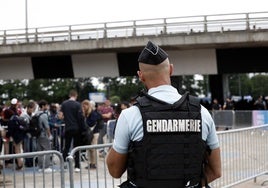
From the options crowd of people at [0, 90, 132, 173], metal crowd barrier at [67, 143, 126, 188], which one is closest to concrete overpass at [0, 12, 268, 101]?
crowd of people at [0, 90, 132, 173]

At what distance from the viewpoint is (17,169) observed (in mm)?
5000

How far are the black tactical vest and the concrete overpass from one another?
23998 mm

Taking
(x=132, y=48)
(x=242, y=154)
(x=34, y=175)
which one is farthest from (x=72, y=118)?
(x=132, y=48)

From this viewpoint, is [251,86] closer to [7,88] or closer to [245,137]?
[7,88]

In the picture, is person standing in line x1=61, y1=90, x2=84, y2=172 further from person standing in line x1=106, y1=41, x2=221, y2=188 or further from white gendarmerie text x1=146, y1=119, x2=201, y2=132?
white gendarmerie text x1=146, y1=119, x2=201, y2=132

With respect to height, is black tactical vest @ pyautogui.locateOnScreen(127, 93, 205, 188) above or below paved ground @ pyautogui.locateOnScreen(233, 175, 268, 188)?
above

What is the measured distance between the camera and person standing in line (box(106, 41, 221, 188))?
2873 mm

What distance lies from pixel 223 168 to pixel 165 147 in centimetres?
456

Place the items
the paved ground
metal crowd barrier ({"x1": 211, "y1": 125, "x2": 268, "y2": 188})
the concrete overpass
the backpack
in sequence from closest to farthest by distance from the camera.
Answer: metal crowd barrier ({"x1": 211, "y1": 125, "x2": 268, "y2": 188}) < the paved ground < the backpack < the concrete overpass

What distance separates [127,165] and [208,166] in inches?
21.0

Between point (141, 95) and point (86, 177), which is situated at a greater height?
point (141, 95)

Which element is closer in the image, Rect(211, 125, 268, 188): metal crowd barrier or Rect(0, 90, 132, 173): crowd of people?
Rect(211, 125, 268, 188): metal crowd barrier

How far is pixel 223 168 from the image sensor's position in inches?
284

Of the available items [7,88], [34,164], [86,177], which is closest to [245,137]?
[86,177]
